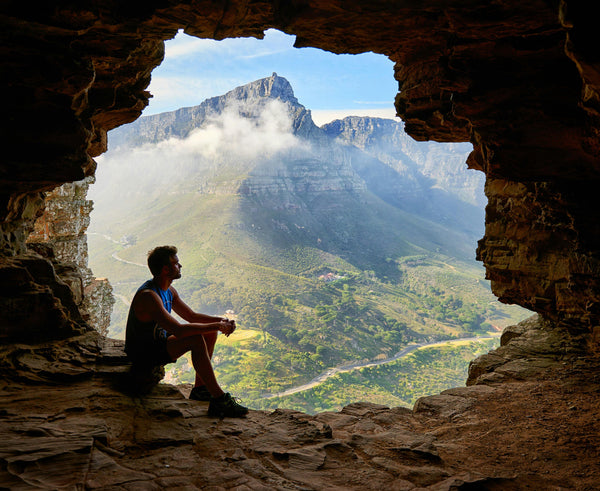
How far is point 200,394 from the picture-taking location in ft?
24.0

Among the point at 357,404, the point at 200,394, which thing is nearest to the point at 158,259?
the point at 200,394

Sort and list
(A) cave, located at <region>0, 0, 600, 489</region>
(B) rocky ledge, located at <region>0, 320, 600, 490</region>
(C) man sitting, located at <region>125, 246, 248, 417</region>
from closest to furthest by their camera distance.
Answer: (B) rocky ledge, located at <region>0, 320, 600, 490</region>
(A) cave, located at <region>0, 0, 600, 489</region>
(C) man sitting, located at <region>125, 246, 248, 417</region>

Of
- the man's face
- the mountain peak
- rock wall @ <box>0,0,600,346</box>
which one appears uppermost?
the mountain peak

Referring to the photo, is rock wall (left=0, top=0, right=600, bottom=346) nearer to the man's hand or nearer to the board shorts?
the board shorts

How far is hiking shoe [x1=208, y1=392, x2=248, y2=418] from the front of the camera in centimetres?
665

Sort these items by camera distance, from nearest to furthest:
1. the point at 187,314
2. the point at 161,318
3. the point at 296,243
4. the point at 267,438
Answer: the point at 267,438, the point at 161,318, the point at 187,314, the point at 296,243

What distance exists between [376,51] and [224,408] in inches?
368

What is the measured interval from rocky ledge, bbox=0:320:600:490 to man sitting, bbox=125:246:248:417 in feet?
1.90

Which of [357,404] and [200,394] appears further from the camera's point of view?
[357,404]

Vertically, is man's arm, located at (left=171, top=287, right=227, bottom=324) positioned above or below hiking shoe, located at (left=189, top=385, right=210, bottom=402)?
above

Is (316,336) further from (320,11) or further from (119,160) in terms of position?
(119,160)

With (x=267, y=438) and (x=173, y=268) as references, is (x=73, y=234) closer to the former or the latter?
(x=173, y=268)

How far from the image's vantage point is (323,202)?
11875 centimetres

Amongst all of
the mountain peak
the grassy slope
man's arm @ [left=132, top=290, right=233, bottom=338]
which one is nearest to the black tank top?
man's arm @ [left=132, top=290, right=233, bottom=338]
